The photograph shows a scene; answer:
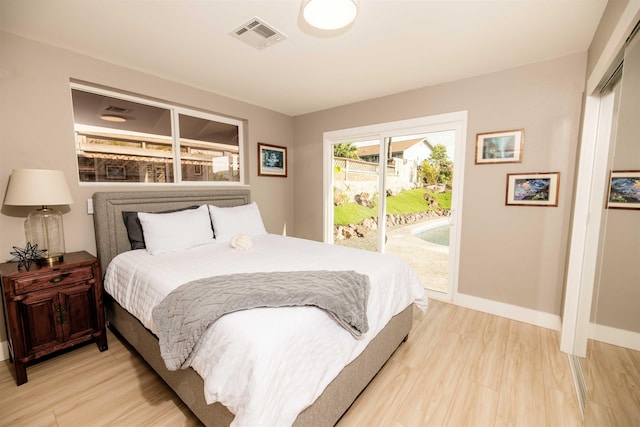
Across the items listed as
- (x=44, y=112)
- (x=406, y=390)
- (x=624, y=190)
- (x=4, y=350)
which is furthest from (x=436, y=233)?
(x=4, y=350)

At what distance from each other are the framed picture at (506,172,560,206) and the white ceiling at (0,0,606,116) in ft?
3.37

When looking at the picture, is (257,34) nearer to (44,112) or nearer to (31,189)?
(44,112)

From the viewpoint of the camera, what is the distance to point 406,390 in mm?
1729

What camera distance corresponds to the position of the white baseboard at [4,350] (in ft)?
6.59

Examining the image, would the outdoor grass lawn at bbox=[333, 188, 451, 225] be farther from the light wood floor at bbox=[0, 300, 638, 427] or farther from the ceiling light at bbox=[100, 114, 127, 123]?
the ceiling light at bbox=[100, 114, 127, 123]

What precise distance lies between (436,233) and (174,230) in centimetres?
289

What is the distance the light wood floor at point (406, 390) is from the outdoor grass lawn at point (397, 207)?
1503mm

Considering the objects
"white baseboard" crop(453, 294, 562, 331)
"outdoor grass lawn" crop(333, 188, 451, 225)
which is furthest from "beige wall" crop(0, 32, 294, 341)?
"white baseboard" crop(453, 294, 562, 331)

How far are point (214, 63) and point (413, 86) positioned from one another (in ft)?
6.90

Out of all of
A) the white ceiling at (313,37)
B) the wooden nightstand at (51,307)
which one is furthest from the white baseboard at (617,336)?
the wooden nightstand at (51,307)

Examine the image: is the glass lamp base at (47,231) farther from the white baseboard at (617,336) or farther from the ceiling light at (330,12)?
the white baseboard at (617,336)

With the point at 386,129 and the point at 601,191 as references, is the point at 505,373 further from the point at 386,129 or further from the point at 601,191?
the point at 386,129

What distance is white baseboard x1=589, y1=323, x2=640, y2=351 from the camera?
4.76 feet

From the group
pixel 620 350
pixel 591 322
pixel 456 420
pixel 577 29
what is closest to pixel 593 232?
pixel 591 322
